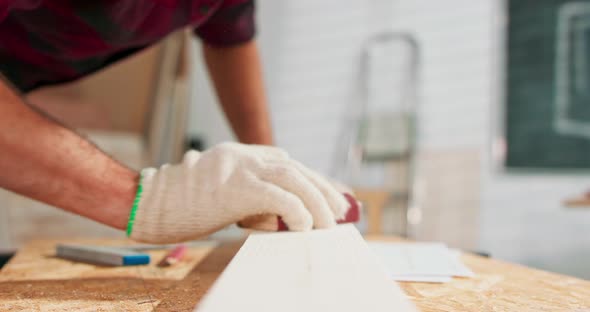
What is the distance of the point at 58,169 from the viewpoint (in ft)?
1.83

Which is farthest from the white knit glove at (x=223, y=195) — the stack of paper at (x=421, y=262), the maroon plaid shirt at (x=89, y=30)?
the maroon plaid shirt at (x=89, y=30)

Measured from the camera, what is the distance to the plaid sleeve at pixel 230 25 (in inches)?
39.0

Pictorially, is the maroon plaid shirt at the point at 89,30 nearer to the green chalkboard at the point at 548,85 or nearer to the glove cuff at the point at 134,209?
the glove cuff at the point at 134,209

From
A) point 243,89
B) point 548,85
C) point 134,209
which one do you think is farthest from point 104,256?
point 548,85

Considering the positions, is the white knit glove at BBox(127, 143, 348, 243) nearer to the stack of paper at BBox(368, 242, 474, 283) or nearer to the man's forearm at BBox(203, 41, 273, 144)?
the stack of paper at BBox(368, 242, 474, 283)

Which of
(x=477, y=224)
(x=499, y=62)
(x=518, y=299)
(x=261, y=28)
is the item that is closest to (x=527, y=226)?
(x=477, y=224)

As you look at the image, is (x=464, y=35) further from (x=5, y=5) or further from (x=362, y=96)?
(x=5, y=5)

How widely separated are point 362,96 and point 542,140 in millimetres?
1107

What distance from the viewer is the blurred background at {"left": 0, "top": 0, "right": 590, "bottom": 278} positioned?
8.86 feet

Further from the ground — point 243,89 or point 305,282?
point 243,89

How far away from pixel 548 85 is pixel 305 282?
3.00 metres

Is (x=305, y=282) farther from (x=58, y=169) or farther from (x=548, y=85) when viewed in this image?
(x=548, y=85)

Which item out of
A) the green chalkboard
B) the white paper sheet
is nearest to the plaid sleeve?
the white paper sheet

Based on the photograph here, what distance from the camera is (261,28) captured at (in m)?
2.73
